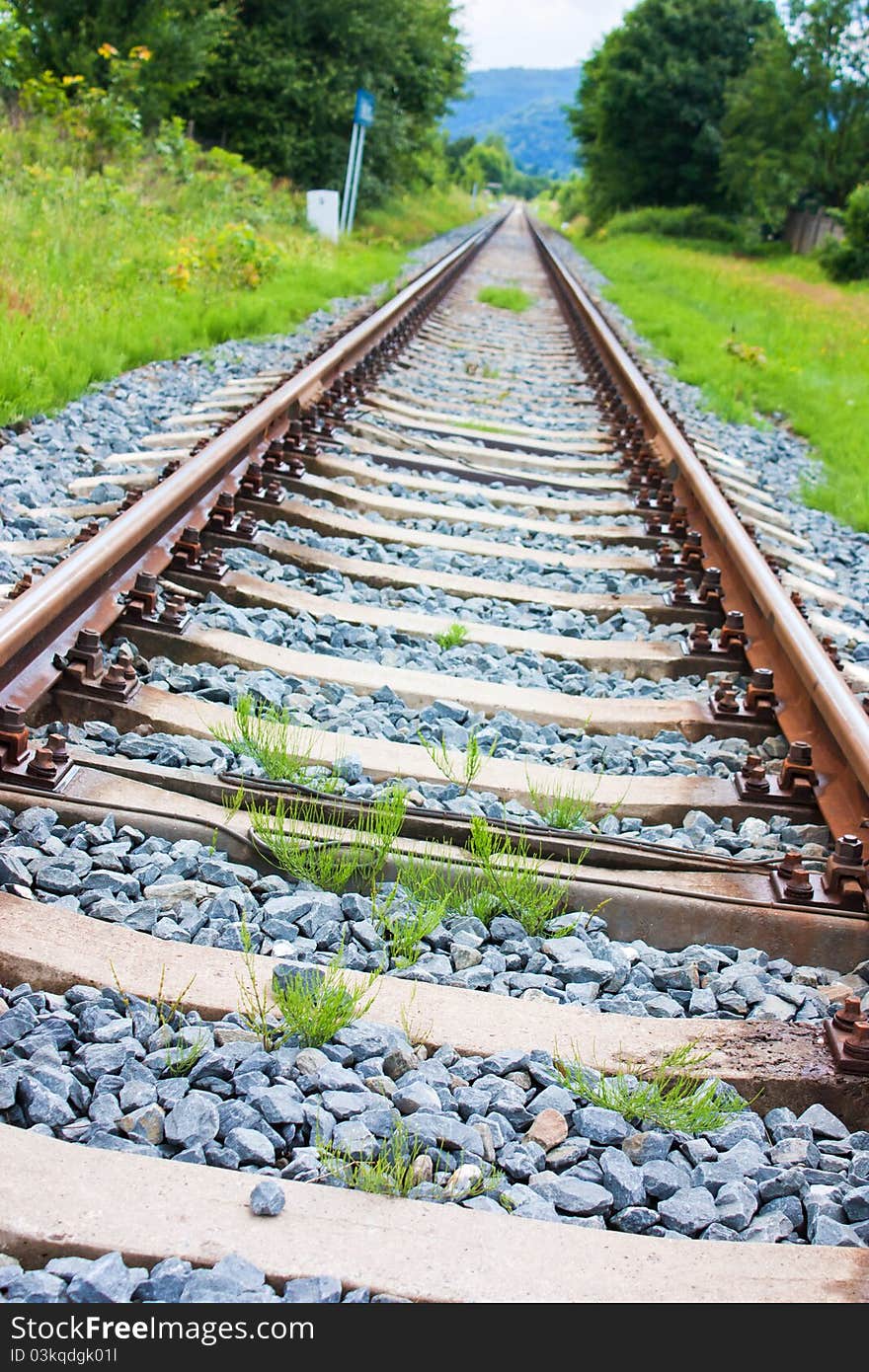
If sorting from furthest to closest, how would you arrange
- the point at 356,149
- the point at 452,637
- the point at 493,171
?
the point at 493,171
the point at 356,149
the point at 452,637

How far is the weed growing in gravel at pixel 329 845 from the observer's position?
236 cm

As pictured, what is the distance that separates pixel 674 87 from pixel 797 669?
123 feet

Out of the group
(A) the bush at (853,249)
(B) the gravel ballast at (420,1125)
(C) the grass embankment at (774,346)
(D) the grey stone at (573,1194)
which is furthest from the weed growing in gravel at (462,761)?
(A) the bush at (853,249)

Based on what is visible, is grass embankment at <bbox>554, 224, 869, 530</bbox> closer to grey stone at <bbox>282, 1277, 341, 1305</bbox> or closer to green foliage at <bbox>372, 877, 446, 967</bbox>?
green foliage at <bbox>372, 877, 446, 967</bbox>

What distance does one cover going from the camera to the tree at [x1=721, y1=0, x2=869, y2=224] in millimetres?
30359

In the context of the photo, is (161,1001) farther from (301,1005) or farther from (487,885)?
(487,885)

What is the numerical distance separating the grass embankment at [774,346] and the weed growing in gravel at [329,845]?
4.30 m

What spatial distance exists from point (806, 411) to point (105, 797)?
24.8 feet

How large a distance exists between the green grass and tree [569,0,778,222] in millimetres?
24509

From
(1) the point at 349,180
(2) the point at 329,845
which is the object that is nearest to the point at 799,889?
(2) the point at 329,845

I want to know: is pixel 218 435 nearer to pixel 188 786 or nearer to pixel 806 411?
pixel 188 786

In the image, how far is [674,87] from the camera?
36.3 m

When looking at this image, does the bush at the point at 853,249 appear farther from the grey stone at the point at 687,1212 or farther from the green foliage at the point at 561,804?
the grey stone at the point at 687,1212

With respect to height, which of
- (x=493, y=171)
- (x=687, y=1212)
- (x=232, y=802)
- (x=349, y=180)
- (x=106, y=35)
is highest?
(x=493, y=171)
